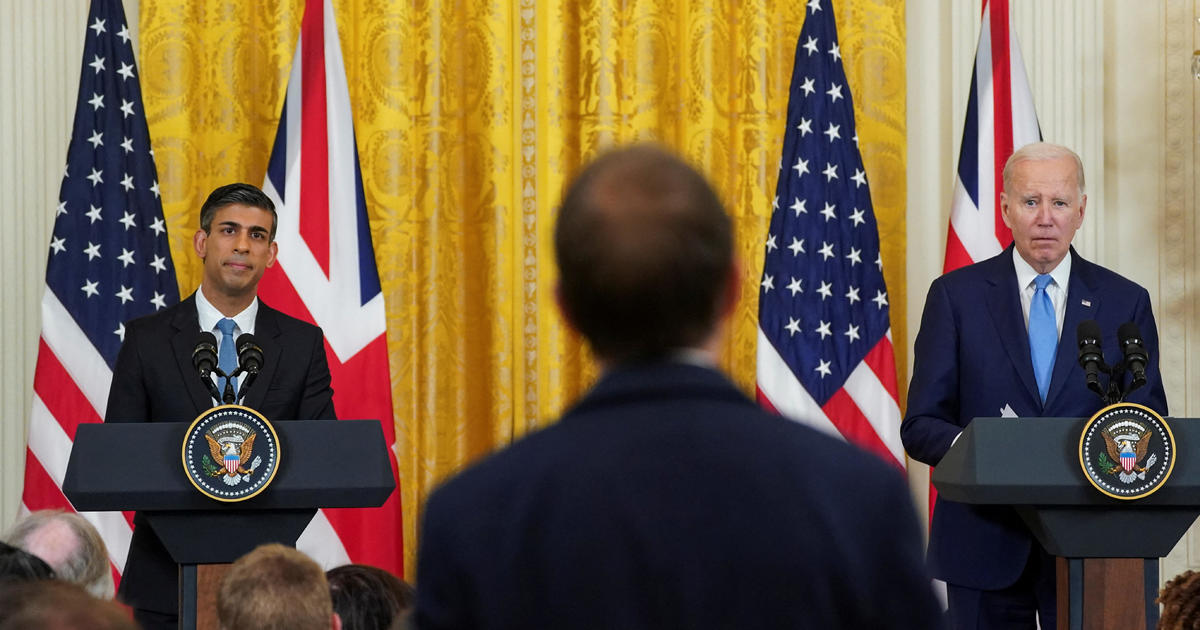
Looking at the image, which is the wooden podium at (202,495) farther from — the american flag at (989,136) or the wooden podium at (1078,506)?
the american flag at (989,136)

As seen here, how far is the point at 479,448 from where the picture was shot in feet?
22.5

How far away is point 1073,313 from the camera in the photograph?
423cm

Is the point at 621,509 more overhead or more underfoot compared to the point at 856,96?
more underfoot

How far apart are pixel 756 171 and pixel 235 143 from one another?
239 centimetres

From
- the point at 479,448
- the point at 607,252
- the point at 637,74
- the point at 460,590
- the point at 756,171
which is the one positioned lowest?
the point at 479,448

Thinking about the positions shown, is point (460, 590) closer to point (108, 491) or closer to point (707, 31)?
point (108, 491)

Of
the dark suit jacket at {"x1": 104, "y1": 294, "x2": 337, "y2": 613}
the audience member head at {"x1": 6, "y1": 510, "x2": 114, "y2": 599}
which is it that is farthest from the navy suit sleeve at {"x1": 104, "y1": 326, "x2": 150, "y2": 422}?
the audience member head at {"x1": 6, "y1": 510, "x2": 114, "y2": 599}

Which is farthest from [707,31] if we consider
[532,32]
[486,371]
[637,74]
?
[486,371]

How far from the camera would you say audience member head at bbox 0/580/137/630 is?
138 cm

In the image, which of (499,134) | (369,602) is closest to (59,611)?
(369,602)

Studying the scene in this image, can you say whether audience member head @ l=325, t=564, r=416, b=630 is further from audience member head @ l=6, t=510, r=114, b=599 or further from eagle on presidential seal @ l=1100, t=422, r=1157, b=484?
eagle on presidential seal @ l=1100, t=422, r=1157, b=484

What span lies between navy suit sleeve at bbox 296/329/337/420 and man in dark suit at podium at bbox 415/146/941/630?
319 centimetres

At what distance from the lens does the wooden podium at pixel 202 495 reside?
146 inches

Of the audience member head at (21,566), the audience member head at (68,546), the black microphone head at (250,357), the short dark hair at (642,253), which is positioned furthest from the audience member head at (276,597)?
the black microphone head at (250,357)
